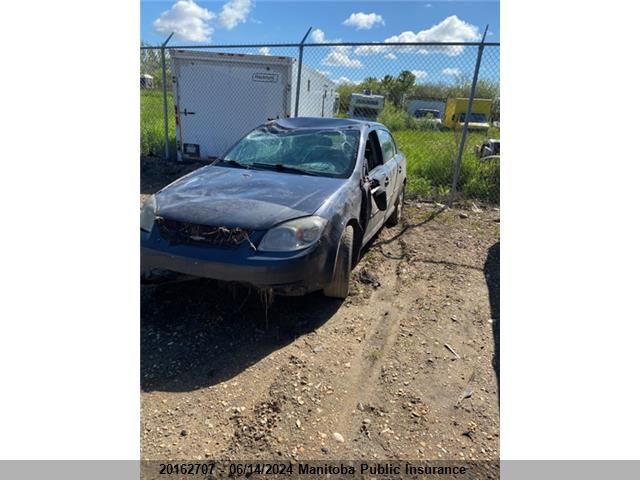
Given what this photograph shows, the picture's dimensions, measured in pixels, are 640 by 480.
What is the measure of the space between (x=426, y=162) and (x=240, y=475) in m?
7.38

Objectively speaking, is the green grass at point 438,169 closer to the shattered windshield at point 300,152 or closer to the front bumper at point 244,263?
the shattered windshield at point 300,152

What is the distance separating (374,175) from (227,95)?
5403mm

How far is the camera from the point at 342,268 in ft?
10.5

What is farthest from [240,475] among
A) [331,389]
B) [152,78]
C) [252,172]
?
[152,78]

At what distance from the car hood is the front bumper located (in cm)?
19

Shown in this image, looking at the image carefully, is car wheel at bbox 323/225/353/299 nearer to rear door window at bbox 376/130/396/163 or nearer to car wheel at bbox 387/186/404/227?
rear door window at bbox 376/130/396/163

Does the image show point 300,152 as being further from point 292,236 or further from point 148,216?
point 148,216

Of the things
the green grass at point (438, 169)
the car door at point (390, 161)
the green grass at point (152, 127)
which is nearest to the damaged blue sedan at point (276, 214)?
the car door at point (390, 161)

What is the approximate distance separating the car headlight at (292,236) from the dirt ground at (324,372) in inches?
25.5

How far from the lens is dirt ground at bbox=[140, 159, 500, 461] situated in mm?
2094

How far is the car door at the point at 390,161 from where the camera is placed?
182 inches

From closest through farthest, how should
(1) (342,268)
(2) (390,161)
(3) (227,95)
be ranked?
1. (1) (342,268)
2. (2) (390,161)
3. (3) (227,95)

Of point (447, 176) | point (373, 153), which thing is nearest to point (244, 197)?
point (373, 153)

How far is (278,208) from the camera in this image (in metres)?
2.88
